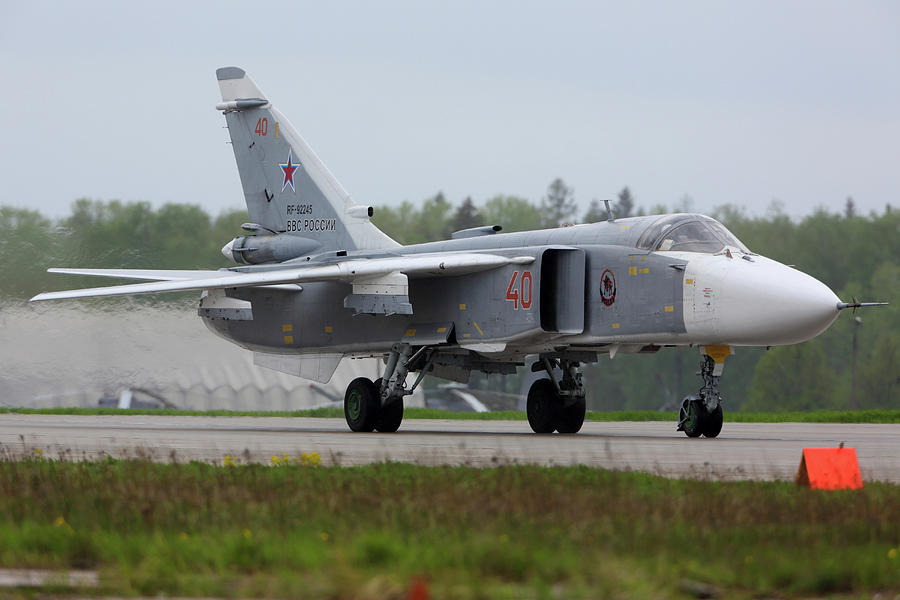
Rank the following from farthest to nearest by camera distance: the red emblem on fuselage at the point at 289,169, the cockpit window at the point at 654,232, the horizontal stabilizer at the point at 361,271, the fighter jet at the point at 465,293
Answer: the red emblem on fuselage at the point at 289,169 < the horizontal stabilizer at the point at 361,271 < the cockpit window at the point at 654,232 < the fighter jet at the point at 465,293

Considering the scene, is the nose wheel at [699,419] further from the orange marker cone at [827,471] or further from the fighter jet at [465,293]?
the orange marker cone at [827,471]

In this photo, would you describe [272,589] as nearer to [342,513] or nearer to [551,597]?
[551,597]

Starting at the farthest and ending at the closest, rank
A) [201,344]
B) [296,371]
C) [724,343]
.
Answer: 1. [201,344]
2. [296,371]
3. [724,343]

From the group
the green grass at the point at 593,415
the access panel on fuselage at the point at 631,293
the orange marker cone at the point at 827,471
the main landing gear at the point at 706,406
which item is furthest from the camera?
the green grass at the point at 593,415

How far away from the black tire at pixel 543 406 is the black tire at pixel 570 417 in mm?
72

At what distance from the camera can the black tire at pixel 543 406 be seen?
18.4 meters

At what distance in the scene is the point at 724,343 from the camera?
1567 cm

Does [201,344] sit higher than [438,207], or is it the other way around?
[438,207]

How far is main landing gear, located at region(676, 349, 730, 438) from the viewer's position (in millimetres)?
15945

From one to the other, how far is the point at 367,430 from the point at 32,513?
10.6 meters

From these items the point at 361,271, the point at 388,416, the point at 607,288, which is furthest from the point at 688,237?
the point at 388,416

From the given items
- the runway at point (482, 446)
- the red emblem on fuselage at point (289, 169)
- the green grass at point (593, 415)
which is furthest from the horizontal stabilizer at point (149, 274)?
the green grass at point (593, 415)

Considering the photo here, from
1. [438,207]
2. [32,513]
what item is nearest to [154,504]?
[32,513]

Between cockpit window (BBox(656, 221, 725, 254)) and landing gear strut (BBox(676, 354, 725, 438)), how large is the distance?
1.36 m
